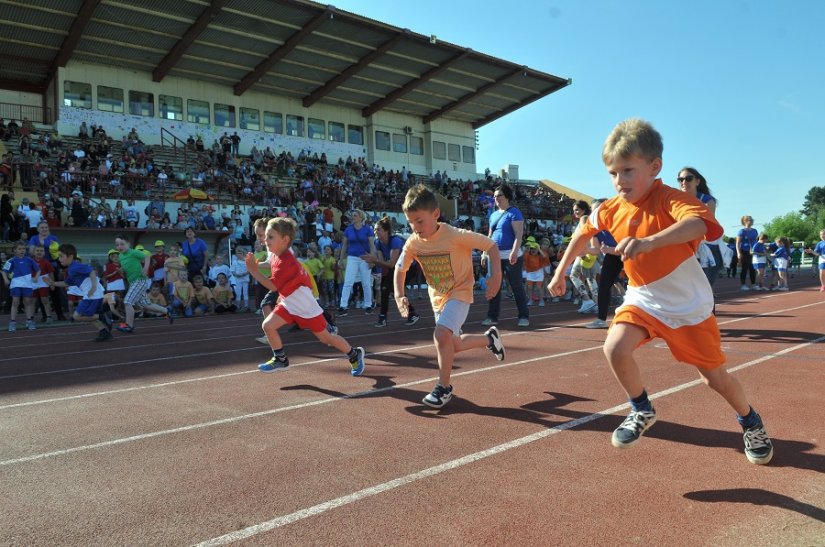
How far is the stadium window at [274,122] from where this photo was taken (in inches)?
1444

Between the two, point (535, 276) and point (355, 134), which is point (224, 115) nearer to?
point (355, 134)

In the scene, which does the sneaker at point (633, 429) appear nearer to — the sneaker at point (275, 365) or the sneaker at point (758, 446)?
the sneaker at point (758, 446)

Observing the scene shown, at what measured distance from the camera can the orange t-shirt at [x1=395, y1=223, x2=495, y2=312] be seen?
16.0 feet

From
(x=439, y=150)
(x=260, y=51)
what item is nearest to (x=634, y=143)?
(x=260, y=51)

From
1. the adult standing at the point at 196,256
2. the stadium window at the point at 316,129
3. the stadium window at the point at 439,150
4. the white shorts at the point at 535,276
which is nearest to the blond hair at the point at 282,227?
the white shorts at the point at 535,276

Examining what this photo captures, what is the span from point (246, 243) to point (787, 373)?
752 inches

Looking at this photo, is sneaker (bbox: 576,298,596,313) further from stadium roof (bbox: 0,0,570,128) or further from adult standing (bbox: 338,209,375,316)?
stadium roof (bbox: 0,0,570,128)

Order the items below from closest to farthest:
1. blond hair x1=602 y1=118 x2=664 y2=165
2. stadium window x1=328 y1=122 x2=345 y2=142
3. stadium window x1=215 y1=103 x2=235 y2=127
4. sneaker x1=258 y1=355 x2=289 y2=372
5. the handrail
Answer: blond hair x1=602 y1=118 x2=664 y2=165
sneaker x1=258 y1=355 x2=289 y2=372
the handrail
stadium window x1=215 y1=103 x2=235 y2=127
stadium window x1=328 y1=122 x2=345 y2=142

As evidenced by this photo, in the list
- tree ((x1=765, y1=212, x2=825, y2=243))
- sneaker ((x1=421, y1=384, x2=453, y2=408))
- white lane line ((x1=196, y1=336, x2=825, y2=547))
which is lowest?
white lane line ((x1=196, y1=336, x2=825, y2=547))

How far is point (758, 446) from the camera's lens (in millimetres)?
3217

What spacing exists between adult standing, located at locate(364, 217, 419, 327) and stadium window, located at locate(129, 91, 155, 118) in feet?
85.1

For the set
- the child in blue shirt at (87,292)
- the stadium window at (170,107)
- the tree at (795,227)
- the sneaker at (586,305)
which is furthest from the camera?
the tree at (795,227)

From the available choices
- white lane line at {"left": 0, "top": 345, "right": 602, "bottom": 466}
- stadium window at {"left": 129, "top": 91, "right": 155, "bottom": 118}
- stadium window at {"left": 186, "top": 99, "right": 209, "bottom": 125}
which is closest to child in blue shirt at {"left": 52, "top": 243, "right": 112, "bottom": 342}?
white lane line at {"left": 0, "top": 345, "right": 602, "bottom": 466}

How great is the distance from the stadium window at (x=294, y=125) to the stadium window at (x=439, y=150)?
1111 cm
